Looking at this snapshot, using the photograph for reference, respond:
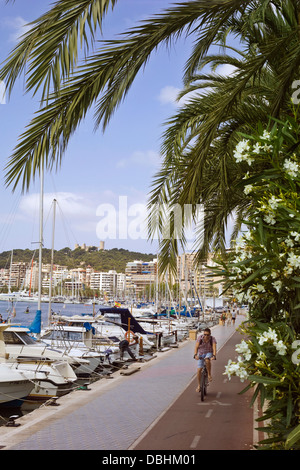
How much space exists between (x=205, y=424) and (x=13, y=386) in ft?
26.9

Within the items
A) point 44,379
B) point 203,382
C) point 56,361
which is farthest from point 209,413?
point 56,361

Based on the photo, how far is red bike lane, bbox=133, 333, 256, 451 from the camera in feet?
27.7

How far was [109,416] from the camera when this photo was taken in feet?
35.4

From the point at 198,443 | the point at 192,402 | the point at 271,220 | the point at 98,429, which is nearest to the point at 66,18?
the point at 271,220

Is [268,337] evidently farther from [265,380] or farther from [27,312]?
[27,312]

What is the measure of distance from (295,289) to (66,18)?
2783 millimetres

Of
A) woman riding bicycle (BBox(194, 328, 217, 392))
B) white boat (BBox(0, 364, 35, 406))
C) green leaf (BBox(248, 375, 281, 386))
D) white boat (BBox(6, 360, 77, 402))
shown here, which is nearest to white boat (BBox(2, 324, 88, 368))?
white boat (BBox(6, 360, 77, 402))

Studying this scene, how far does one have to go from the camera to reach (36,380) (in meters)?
17.6

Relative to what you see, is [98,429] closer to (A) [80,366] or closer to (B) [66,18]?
(B) [66,18]

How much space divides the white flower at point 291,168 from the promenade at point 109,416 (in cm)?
572

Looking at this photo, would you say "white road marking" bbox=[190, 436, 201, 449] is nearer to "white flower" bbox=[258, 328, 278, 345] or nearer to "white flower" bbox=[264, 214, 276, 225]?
"white flower" bbox=[258, 328, 278, 345]

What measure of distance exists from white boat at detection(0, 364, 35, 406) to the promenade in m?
2.38

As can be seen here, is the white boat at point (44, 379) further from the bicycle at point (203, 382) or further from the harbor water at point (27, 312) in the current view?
the harbor water at point (27, 312)

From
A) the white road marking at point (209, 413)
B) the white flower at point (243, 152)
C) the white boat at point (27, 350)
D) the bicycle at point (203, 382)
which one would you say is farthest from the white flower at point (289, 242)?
the white boat at point (27, 350)
